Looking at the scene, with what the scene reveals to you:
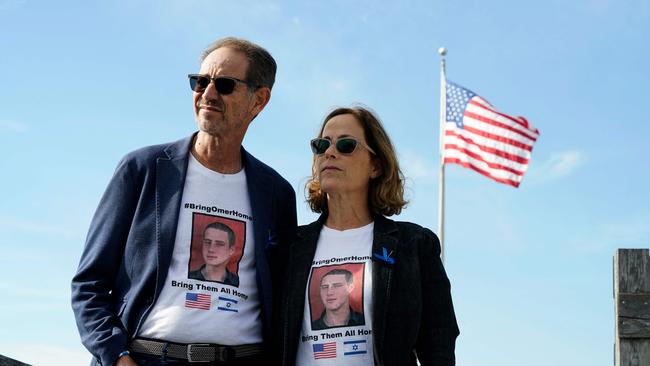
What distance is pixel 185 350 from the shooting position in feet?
12.8

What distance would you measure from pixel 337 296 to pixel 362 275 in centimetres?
18

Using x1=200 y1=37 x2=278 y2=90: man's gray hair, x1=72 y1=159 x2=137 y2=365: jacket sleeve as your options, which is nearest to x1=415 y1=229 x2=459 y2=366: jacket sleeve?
x1=200 y1=37 x2=278 y2=90: man's gray hair

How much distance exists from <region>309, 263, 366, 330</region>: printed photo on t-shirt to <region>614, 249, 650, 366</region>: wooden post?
4.07 metres

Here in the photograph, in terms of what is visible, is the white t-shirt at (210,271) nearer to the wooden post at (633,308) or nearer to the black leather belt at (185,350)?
the black leather belt at (185,350)

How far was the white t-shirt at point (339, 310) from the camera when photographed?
13.3ft

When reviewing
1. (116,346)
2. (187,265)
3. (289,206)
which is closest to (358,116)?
(289,206)

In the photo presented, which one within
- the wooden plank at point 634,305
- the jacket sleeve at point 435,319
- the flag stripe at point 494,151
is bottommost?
the jacket sleeve at point 435,319

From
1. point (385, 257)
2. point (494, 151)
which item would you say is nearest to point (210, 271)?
point (385, 257)

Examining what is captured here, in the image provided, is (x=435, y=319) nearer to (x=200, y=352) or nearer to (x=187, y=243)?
(x=200, y=352)

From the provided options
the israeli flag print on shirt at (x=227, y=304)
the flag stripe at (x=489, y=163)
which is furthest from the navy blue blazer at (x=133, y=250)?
the flag stripe at (x=489, y=163)

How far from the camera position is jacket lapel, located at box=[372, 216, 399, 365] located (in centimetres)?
403

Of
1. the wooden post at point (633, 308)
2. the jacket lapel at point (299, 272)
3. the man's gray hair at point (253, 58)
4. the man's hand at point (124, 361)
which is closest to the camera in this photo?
the man's hand at point (124, 361)

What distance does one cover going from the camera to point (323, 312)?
4160mm

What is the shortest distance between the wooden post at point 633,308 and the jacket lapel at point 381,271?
3780 millimetres
